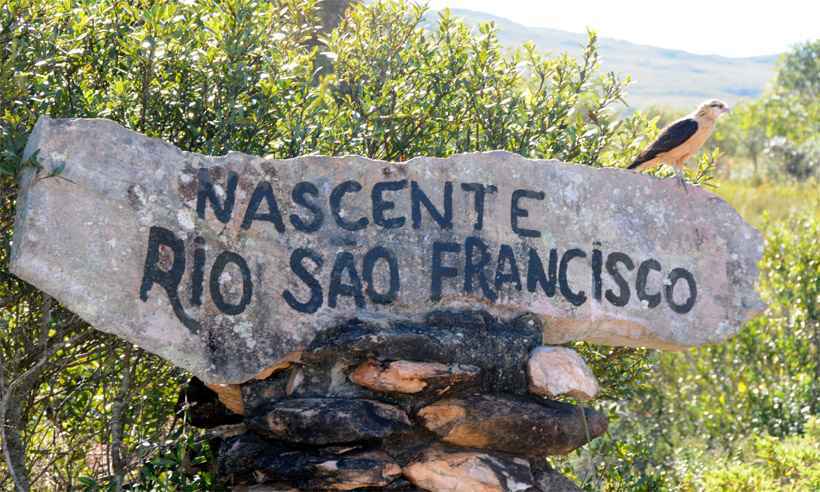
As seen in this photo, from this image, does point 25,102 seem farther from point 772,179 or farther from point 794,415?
point 772,179

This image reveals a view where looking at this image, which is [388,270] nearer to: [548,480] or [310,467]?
[310,467]

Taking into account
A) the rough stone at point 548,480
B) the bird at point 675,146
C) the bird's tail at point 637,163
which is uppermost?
the bird at point 675,146

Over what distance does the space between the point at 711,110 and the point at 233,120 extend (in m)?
3.10

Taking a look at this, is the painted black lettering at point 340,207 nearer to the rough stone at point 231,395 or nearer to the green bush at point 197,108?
the green bush at point 197,108

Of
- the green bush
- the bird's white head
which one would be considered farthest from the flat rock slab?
the bird's white head

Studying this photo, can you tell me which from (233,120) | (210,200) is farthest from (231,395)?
(233,120)

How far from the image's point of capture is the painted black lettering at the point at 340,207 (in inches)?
214

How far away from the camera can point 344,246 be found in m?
5.41

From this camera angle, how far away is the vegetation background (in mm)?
5605

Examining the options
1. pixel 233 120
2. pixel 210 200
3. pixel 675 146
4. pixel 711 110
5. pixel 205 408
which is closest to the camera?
pixel 210 200

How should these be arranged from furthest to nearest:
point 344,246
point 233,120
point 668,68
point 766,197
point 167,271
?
1. point 668,68
2. point 766,197
3. point 233,120
4. point 344,246
5. point 167,271

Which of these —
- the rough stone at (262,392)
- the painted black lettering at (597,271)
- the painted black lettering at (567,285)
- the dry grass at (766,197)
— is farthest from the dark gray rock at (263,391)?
the dry grass at (766,197)

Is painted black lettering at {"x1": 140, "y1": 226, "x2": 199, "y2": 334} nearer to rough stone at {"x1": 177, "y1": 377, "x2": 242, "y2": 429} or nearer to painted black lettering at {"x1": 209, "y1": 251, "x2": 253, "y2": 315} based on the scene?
painted black lettering at {"x1": 209, "y1": 251, "x2": 253, "y2": 315}

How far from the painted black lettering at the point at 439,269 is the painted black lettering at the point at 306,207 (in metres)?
0.61
